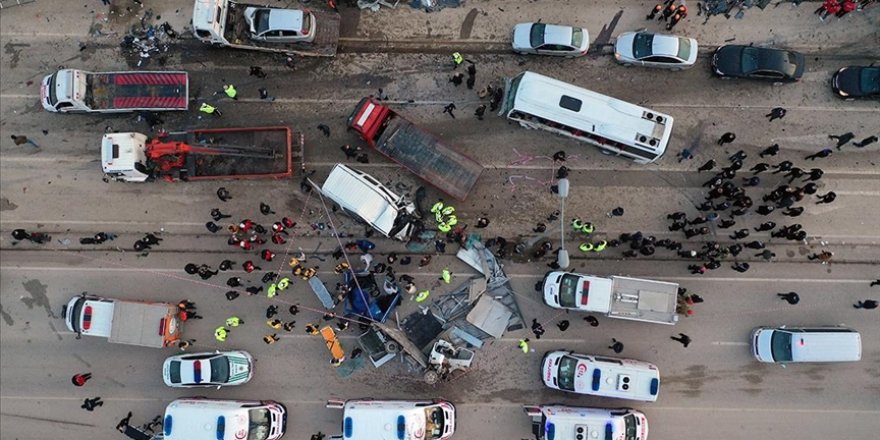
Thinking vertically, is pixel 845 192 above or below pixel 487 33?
below

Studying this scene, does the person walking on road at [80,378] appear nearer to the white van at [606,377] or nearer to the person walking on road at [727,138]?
the white van at [606,377]

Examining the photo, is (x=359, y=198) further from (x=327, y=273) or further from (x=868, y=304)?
(x=868, y=304)

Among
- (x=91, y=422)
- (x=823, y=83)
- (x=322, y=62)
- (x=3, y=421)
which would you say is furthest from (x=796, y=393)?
(x=3, y=421)

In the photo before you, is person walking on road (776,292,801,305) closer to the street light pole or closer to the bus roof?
the bus roof

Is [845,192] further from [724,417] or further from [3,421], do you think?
[3,421]

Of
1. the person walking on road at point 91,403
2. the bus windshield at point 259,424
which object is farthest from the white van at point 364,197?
the person walking on road at point 91,403

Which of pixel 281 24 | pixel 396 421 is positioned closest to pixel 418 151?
pixel 281 24
